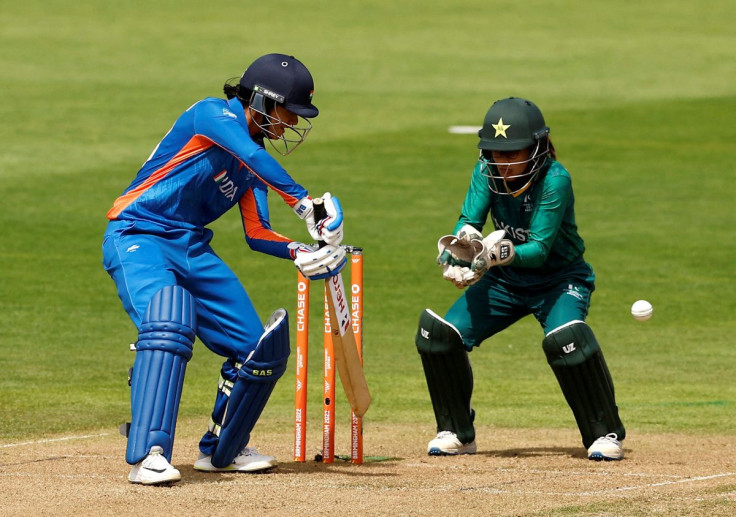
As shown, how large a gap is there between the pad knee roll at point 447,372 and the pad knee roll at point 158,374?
1627 mm

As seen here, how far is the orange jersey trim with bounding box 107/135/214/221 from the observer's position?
263 inches

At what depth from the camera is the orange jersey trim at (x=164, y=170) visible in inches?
263

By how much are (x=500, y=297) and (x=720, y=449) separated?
148 cm

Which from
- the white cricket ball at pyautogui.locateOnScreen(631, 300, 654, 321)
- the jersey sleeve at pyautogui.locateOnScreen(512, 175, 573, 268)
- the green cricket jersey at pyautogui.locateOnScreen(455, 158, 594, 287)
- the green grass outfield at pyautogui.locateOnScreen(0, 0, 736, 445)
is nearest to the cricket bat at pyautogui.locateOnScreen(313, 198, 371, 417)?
the green cricket jersey at pyautogui.locateOnScreen(455, 158, 594, 287)

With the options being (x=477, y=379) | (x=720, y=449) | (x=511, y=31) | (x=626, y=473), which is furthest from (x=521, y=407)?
(x=511, y=31)

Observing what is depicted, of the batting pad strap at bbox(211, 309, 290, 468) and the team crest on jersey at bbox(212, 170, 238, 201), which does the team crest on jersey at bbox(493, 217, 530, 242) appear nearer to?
the batting pad strap at bbox(211, 309, 290, 468)

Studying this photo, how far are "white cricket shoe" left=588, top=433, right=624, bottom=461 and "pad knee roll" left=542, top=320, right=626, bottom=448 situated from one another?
6cm

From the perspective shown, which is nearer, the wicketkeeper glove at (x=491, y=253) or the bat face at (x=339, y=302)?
the bat face at (x=339, y=302)

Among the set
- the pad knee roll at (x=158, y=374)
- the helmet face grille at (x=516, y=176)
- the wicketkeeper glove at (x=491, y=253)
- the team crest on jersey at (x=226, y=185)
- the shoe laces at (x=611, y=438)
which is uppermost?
the helmet face grille at (x=516, y=176)

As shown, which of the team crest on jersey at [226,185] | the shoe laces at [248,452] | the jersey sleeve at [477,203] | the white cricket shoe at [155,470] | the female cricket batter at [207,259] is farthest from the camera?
the jersey sleeve at [477,203]

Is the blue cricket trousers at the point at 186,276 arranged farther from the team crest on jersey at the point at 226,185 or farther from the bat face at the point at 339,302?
the bat face at the point at 339,302

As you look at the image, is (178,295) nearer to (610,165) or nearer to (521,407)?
(521,407)

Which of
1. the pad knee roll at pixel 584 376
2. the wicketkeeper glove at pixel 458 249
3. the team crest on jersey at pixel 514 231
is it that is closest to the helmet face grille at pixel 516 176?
the team crest on jersey at pixel 514 231

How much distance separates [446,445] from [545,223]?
1301 mm
